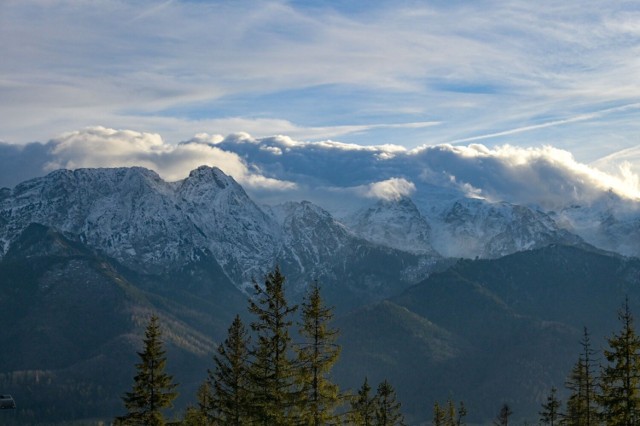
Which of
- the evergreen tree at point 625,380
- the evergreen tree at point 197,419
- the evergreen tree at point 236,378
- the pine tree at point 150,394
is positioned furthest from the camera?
the evergreen tree at point 197,419

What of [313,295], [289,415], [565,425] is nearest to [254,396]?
[289,415]

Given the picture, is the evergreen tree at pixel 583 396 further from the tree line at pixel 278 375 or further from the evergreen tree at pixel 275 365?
the evergreen tree at pixel 275 365

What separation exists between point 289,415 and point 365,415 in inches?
1197

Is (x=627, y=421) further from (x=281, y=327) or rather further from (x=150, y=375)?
(x=150, y=375)

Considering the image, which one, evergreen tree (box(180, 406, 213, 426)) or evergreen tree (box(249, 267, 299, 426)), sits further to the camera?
evergreen tree (box(180, 406, 213, 426))

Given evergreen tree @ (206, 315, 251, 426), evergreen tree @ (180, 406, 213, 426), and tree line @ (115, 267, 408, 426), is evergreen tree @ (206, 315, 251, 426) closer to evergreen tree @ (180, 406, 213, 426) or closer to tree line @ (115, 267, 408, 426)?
tree line @ (115, 267, 408, 426)

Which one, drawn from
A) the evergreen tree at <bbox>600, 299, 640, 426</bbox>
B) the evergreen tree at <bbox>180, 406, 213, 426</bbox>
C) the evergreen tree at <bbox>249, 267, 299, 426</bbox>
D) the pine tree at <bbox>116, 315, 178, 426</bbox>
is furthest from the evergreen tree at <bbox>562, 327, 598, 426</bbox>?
the pine tree at <bbox>116, 315, 178, 426</bbox>

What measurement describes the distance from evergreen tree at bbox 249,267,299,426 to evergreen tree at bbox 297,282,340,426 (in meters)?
0.86

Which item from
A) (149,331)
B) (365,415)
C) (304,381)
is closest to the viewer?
(304,381)

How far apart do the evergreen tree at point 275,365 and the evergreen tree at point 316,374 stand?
862 millimetres

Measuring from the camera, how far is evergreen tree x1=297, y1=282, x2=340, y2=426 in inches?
2963

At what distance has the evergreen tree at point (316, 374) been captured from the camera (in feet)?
247

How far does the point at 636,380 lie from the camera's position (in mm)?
83062

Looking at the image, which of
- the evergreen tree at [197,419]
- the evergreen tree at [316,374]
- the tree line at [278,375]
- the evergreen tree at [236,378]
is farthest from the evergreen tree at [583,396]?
the evergreen tree at [197,419]
